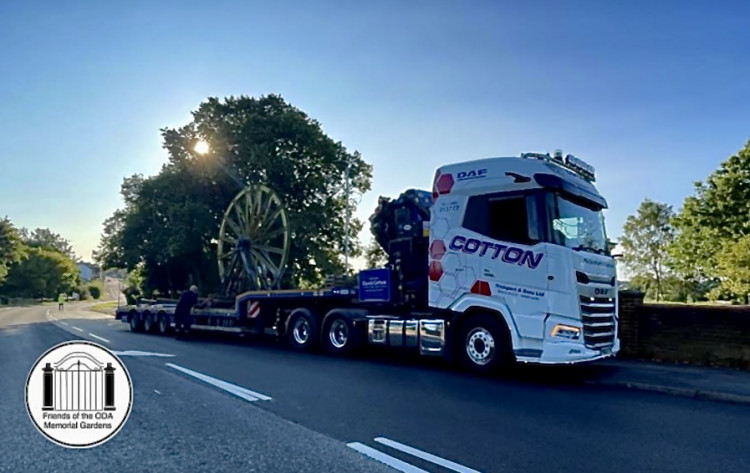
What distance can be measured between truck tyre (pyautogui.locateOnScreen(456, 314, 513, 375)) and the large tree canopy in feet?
66.7

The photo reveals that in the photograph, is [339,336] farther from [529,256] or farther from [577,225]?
[577,225]

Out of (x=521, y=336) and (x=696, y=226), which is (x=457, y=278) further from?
(x=696, y=226)

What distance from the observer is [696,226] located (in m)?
35.7

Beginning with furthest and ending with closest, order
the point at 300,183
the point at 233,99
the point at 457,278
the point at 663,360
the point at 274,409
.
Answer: the point at 233,99 → the point at 300,183 → the point at 663,360 → the point at 457,278 → the point at 274,409

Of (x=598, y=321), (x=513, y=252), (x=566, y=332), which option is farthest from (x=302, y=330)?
(x=598, y=321)

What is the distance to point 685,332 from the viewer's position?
11.4 m

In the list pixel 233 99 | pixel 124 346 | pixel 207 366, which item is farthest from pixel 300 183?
pixel 207 366

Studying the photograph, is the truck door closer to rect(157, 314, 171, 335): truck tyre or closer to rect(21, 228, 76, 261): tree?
rect(157, 314, 171, 335): truck tyre

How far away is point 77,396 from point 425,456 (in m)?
3.27

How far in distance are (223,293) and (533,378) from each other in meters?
14.2

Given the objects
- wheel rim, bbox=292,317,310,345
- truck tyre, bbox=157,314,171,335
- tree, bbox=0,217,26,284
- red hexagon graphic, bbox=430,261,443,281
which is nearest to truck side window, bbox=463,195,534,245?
red hexagon graphic, bbox=430,261,443,281

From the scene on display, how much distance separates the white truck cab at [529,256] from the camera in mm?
9109

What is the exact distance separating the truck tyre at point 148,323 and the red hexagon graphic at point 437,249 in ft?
44.3

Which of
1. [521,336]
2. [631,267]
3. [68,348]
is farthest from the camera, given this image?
[631,267]
